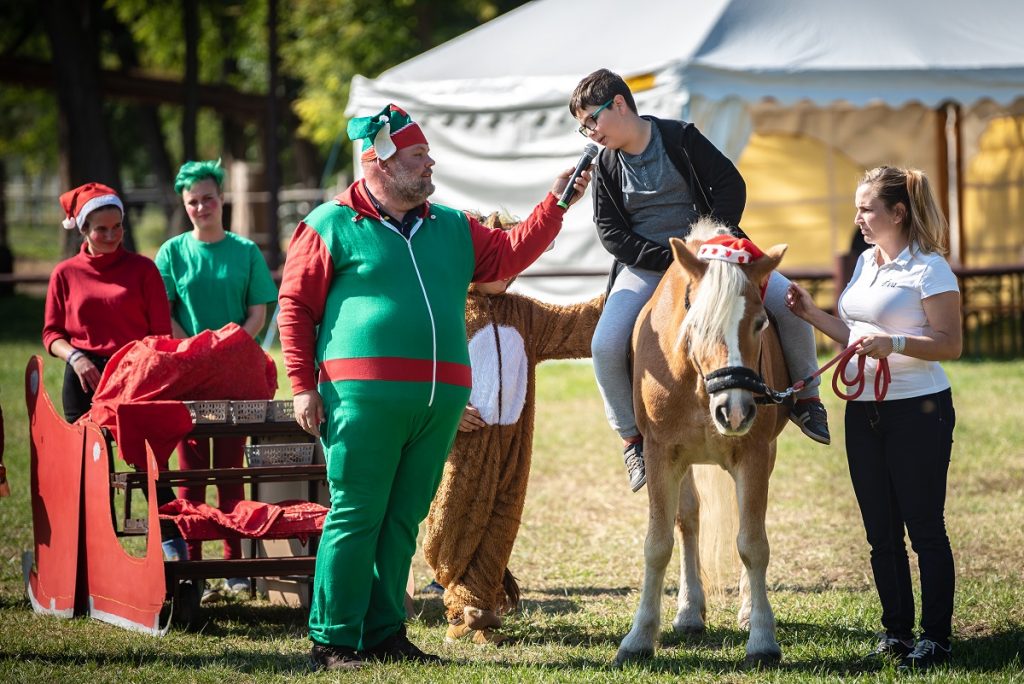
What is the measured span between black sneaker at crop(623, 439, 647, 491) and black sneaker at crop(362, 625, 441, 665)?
108cm

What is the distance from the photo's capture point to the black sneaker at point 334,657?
15.4ft

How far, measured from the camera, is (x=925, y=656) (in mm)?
4551

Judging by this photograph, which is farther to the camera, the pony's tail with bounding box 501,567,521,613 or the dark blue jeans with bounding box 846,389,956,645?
the pony's tail with bounding box 501,567,521,613

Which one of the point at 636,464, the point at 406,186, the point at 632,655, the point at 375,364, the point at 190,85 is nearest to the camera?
the point at 375,364

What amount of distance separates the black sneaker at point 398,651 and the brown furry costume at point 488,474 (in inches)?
17.7

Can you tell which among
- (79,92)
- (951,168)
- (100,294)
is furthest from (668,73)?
(79,92)

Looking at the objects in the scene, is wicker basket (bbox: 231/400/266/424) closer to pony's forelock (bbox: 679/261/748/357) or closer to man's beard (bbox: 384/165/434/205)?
man's beard (bbox: 384/165/434/205)

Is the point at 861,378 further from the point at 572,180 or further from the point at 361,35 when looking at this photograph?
the point at 361,35

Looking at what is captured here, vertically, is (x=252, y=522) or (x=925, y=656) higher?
(x=252, y=522)

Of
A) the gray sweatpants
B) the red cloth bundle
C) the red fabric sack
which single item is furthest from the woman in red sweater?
the gray sweatpants

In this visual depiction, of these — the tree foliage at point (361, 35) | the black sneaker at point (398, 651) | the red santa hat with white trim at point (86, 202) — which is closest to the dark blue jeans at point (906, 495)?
the black sneaker at point (398, 651)

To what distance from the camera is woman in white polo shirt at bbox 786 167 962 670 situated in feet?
14.8

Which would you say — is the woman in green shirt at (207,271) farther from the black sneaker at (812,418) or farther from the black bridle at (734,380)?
the black bridle at (734,380)

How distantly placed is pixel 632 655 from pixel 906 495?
1.20 metres
